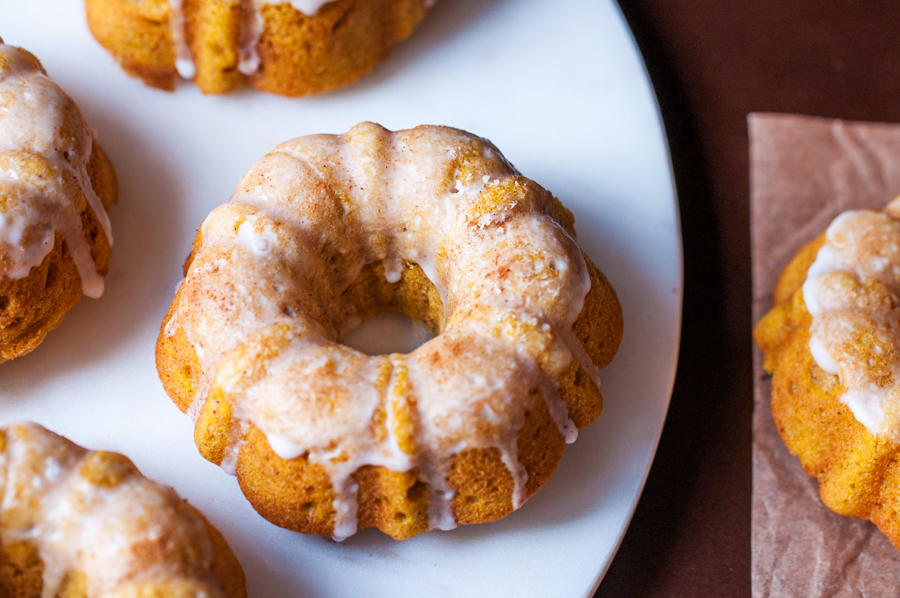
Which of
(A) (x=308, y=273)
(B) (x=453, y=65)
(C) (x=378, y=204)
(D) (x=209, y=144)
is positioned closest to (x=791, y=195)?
(B) (x=453, y=65)

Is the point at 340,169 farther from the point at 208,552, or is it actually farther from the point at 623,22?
the point at 623,22

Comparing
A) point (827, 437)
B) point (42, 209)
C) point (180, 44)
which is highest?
point (180, 44)

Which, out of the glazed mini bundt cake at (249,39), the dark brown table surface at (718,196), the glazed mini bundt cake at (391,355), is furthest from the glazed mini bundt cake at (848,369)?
the glazed mini bundt cake at (249,39)

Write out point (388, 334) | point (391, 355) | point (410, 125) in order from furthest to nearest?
1. point (410, 125)
2. point (388, 334)
3. point (391, 355)

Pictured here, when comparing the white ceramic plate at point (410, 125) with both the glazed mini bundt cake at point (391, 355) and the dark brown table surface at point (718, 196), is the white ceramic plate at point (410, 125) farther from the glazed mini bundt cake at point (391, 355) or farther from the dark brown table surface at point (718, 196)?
the dark brown table surface at point (718, 196)

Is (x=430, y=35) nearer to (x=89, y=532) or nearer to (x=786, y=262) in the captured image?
(x=786, y=262)

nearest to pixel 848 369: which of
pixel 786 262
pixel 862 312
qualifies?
pixel 862 312
